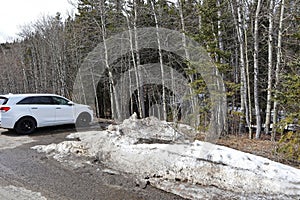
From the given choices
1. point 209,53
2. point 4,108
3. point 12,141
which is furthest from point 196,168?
point 4,108

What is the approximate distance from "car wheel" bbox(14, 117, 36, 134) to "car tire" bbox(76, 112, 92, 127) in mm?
1664

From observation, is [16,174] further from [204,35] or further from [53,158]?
[204,35]

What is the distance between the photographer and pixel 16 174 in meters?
3.77

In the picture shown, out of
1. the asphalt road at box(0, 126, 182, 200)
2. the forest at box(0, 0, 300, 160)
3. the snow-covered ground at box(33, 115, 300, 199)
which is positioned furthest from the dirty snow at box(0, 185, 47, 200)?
the forest at box(0, 0, 300, 160)

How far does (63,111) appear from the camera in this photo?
7848 mm

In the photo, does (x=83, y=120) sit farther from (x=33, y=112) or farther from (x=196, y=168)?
(x=196, y=168)

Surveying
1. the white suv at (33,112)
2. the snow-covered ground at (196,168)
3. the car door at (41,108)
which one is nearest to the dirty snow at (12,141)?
the white suv at (33,112)

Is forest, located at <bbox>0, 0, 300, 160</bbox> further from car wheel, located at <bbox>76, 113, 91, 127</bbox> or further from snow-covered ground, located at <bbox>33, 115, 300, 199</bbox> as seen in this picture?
car wheel, located at <bbox>76, 113, 91, 127</bbox>

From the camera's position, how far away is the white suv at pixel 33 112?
6.71 metres

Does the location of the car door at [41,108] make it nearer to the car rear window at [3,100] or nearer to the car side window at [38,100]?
the car side window at [38,100]

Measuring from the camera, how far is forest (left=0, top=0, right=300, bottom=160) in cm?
659

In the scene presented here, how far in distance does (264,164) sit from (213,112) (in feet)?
12.6

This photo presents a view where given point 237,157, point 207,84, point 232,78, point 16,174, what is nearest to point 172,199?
point 237,157

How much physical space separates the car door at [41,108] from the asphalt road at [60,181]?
2.40 metres
